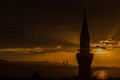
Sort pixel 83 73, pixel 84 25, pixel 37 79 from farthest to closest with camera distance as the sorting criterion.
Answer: pixel 37 79, pixel 84 25, pixel 83 73

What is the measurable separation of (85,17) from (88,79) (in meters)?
13.9

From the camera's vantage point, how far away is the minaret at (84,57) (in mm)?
89562

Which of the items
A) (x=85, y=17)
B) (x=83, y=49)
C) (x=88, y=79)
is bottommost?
(x=88, y=79)

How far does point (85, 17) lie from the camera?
9650cm

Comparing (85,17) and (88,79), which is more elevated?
(85,17)

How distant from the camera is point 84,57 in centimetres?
9138

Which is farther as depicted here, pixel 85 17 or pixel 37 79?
pixel 37 79

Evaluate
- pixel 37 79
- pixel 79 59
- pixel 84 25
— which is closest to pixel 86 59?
pixel 79 59

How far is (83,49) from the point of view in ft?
304

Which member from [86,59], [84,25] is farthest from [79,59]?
[84,25]

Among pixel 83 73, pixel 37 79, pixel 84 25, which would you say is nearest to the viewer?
pixel 83 73

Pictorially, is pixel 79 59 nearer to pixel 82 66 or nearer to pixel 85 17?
pixel 82 66

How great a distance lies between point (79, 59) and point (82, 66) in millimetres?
1596

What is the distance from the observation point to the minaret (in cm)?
8956
